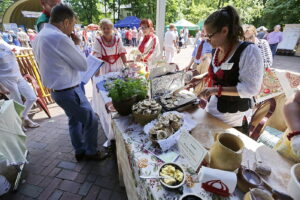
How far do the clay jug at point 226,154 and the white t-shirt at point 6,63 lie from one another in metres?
3.44

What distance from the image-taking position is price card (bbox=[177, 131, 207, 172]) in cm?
81

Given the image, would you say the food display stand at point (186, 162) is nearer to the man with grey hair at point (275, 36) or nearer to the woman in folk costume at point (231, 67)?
the woman in folk costume at point (231, 67)

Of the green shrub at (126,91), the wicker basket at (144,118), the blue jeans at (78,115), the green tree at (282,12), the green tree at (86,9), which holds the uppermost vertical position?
the green tree at (86,9)

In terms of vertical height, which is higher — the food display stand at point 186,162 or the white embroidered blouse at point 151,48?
the white embroidered blouse at point 151,48

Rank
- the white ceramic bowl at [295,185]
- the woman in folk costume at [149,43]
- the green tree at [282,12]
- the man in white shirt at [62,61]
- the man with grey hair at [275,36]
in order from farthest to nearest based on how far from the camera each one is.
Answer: the green tree at [282,12], the man with grey hair at [275,36], the woman in folk costume at [149,43], the man in white shirt at [62,61], the white ceramic bowl at [295,185]

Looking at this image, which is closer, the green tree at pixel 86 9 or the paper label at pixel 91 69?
the paper label at pixel 91 69

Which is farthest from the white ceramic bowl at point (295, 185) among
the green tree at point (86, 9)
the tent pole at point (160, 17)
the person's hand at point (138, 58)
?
the green tree at point (86, 9)

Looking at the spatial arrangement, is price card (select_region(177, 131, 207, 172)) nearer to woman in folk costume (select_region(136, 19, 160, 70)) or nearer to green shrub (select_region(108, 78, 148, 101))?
green shrub (select_region(108, 78, 148, 101))

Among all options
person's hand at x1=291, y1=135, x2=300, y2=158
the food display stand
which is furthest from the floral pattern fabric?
person's hand at x1=291, y1=135, x2=300, y2=158

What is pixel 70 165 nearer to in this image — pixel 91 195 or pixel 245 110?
pixel 91 195

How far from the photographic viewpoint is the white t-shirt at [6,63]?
8.92ft

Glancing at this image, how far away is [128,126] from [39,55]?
122 cm

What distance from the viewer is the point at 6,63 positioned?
→ 2.79 metres

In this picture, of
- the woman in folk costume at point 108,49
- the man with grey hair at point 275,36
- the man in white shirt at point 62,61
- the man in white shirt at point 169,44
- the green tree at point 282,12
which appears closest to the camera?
the man in white shirt at point 62,61
